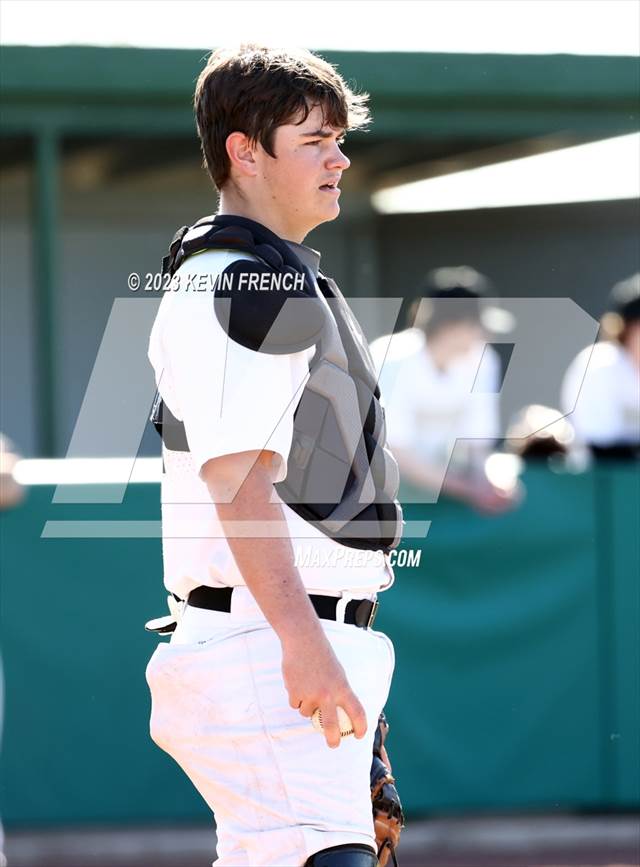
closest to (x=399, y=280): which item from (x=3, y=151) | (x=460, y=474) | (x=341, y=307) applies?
(x=3, y=151)

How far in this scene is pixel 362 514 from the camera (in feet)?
8.23

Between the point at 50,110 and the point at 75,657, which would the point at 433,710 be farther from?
the point at 50,110

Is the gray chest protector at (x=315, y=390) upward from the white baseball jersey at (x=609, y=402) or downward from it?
downward

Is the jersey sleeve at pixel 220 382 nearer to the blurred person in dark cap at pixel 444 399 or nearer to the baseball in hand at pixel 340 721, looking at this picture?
the baseball in hand at pixel 340 721

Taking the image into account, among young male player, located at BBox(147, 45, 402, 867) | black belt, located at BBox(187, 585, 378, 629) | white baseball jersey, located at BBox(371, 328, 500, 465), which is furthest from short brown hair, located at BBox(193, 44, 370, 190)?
white baseball jersey, located at BBox(371, 328, 500, 465)

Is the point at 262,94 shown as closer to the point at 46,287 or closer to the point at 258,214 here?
the point at 258,214

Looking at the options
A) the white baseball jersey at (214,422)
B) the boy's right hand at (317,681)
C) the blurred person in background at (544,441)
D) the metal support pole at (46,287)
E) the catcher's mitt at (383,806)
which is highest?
the metal support pole at (46,287)

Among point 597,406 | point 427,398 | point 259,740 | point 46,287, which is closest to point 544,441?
point 597,406

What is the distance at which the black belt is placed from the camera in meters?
2.46

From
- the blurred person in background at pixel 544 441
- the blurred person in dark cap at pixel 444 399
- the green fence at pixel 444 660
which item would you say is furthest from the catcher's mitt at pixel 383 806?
the blurred person in background at pixel 544 441

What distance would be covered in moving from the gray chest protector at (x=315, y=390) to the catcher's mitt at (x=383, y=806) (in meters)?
0.41

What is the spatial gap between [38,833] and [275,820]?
9.85 ft

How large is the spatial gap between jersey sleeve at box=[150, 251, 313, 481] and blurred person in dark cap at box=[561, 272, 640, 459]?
3489 mm

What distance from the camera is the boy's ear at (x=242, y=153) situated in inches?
99.8
